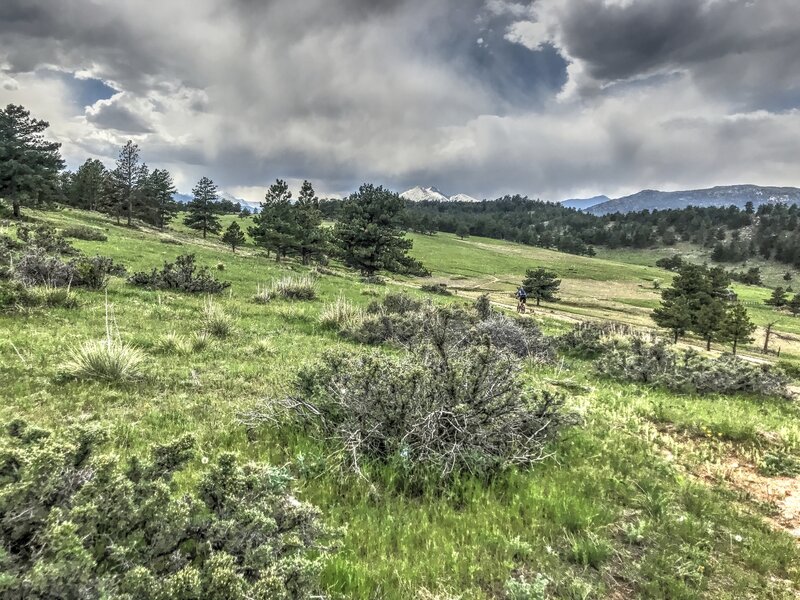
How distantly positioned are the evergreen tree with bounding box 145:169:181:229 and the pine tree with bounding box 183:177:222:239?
3617mm

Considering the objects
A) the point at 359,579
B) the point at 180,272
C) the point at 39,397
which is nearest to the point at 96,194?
the point at 180,272

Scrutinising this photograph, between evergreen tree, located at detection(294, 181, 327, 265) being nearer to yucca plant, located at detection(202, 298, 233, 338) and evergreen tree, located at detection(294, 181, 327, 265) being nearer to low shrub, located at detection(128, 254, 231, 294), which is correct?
low shrub, located at detection(128, 254, 231, 294)

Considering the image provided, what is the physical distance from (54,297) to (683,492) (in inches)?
533

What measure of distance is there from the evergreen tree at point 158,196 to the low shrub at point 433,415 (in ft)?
251

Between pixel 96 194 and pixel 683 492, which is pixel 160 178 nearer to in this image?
pixel 96 194

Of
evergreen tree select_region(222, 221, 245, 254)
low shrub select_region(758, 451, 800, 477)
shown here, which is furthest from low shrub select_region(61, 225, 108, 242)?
low shrub select_region(758, 451, 800, 477)

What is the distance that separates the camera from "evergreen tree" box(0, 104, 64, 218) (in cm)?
4238

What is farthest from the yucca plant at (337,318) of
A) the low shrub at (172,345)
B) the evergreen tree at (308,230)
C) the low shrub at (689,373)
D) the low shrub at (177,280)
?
the evergreen tree at (308,230)

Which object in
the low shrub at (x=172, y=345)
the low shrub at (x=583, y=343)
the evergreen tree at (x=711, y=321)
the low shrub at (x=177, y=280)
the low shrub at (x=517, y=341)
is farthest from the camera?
the evergreen tree at (x=711, y=321)

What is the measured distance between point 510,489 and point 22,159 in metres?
57.0

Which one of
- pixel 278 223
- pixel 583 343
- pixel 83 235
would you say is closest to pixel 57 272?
pixel 583 343

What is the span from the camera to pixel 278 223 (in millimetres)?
49062

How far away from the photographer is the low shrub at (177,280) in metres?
16.2

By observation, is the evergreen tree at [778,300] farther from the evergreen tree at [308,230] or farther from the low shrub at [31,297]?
the low shrub at [31,297]
